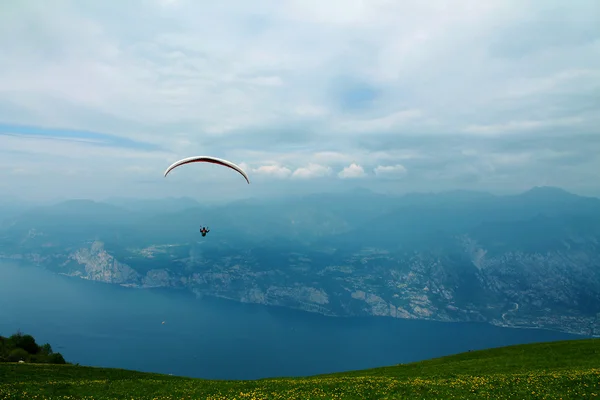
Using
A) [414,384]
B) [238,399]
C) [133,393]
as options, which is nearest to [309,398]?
[238,399]

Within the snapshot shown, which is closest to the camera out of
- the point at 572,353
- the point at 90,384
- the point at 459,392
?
the point at 459,392

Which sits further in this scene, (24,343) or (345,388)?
(24,343)

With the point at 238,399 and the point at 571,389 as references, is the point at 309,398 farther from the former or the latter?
the point at 571,389

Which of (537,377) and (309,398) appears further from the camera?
(537,377)

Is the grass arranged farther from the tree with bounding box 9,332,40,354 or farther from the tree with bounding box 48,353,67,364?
the tree with bounding box 9,332,40,354

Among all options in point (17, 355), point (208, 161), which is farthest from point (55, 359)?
point (208, 161)

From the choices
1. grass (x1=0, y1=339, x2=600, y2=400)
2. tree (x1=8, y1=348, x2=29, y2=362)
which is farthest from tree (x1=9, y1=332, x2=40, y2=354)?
grass (x1=0, y1=339, x2=600, y2=400)

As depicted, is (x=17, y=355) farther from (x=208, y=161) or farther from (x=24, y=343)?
(x=208, y=161)

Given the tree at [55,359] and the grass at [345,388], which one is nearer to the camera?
the grass at [345,388]

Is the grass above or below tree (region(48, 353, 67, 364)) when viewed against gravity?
above

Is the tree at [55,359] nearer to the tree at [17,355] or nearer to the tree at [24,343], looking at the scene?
the tree at [17,355]

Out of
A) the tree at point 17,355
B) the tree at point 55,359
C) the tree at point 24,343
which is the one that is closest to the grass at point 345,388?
the tree at point 17,355
